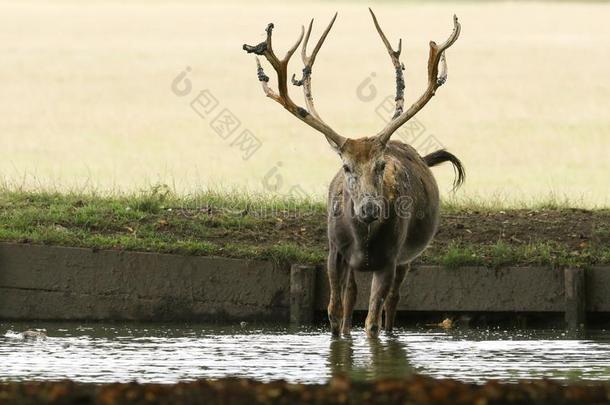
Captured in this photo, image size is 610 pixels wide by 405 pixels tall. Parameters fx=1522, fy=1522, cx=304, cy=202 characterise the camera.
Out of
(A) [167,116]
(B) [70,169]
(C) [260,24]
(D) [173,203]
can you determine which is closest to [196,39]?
(C) [260,24]

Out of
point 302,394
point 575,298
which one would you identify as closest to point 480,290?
point 575,298

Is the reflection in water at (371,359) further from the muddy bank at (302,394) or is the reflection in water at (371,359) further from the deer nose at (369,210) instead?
the muddy bank at (302,394)

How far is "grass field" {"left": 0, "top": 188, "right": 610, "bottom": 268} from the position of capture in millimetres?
15750

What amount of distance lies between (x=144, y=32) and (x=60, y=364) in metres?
52.3

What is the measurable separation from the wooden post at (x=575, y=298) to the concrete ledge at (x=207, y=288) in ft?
0.36

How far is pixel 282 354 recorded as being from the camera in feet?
42.4

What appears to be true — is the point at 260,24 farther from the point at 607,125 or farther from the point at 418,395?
the point at 418,395

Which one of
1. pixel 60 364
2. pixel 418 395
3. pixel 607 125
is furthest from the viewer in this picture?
pixel 607 125

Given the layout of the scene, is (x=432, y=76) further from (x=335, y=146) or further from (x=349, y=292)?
(x=349, y=292)

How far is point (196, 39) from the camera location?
6166cm

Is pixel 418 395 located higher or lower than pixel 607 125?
lower

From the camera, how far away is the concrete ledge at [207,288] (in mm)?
15281

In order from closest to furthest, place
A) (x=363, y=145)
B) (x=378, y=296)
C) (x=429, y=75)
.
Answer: (x=363, y=145), (x=378, y=296), (x=429, y=75)

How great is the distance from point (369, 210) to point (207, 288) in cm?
290
